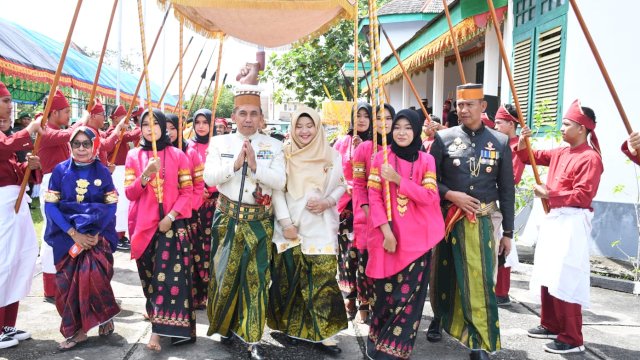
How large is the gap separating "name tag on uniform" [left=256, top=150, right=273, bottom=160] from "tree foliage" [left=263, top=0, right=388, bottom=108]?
13164 millimetres

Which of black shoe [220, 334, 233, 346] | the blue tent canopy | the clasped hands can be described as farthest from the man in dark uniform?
the blue tent canopy

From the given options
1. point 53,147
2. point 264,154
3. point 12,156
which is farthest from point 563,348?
point 53,147

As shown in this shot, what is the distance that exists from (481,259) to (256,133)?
1.84 meters

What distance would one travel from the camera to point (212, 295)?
3855 millimetres

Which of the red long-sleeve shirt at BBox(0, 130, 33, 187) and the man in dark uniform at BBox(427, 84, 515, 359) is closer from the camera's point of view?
the man in dark uniform at BBox(427, 84, 515, 359)

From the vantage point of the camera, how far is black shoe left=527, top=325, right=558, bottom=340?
428 cm

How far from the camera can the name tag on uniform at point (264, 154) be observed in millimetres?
3809

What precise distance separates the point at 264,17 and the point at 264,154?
4.28ft

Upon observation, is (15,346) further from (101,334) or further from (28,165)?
(28,165)

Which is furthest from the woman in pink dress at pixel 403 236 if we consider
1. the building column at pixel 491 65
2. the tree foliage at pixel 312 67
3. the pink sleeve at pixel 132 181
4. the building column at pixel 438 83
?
the tree foliage at pixel 312 67

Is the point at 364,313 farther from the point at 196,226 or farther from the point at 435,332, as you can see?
the point at 196,226

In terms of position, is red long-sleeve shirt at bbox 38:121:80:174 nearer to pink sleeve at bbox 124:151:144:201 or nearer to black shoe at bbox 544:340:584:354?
pink sleeve at bbox 124:151:144:201

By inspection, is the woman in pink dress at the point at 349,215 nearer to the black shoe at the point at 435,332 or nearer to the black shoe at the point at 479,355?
the black shoe at the point at 435,332

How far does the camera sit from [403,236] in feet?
11.5
